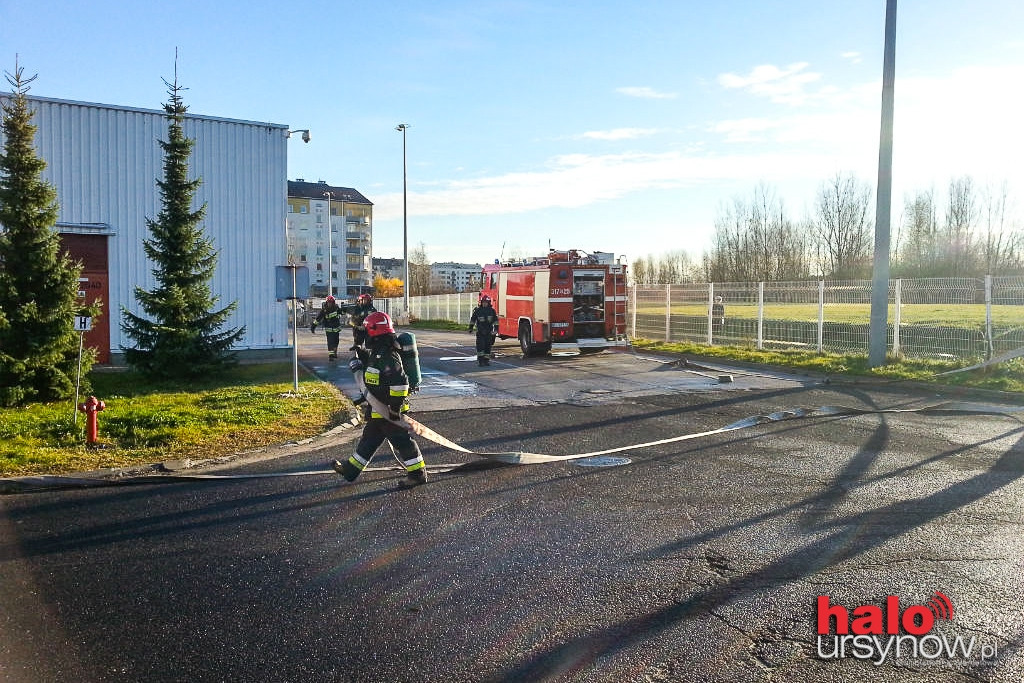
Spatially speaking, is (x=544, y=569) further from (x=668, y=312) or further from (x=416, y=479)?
(x=668, y=312)

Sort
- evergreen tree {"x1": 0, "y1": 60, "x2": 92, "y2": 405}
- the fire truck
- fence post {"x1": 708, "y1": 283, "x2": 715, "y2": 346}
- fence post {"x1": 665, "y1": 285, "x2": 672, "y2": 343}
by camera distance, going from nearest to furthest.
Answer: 1. evergreen tree {"x1": 0, "y1": 60, "x2": 92, "y2": 405}
2. the fire truck
3. fence post {"x1": 708, "y1": 283, "x2": 715, "y2": 346}
4. fence post {"x1": 665, "y1": 285, "x2": 672, "y2": 343}

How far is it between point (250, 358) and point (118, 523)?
1427 cm

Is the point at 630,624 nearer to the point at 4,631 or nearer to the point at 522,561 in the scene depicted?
the point at 522,561

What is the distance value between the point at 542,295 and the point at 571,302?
33.5 inches

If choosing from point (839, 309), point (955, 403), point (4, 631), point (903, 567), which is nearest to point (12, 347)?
point (4, 631)

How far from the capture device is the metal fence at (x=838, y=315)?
15.8 meters

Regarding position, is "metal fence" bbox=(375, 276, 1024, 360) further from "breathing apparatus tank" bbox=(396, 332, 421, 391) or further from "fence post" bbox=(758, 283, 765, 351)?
"breathing apparatus tank" bbox=(396, 332, 421, 391)

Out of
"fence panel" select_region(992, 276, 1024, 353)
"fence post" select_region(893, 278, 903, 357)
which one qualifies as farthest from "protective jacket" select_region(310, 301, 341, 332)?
"fence panel" select_region(992, 276, 1024, 353)

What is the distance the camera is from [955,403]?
12.9m

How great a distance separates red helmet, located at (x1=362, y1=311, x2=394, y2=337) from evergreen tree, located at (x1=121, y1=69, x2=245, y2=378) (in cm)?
851

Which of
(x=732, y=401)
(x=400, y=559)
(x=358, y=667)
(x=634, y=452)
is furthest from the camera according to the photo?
(x=732, y=401)

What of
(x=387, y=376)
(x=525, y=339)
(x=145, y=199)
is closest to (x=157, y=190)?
(x=145, y=199)

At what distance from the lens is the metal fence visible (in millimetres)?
15781

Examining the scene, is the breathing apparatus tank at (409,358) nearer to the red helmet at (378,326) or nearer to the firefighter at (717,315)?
the red helmet at (378,326)
